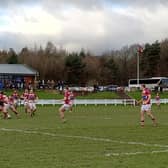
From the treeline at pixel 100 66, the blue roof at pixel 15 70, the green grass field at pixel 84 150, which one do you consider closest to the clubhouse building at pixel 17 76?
the blue roof at pixel 15 70

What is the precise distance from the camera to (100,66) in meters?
133

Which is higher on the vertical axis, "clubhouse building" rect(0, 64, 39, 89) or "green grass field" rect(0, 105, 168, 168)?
"clubhouse building" rect(0, 64, 39, 89)

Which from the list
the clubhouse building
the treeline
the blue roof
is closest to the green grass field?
the clubhouse building

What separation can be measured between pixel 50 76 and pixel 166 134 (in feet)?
359

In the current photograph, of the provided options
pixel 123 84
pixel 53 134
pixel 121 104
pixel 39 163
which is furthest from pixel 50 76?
pixel 39 163

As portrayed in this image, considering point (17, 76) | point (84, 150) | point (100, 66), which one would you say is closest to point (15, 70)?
point (17, 76)

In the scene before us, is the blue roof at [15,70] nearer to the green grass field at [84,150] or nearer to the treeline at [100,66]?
the treeline at [100,66]

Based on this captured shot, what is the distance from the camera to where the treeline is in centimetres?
12394

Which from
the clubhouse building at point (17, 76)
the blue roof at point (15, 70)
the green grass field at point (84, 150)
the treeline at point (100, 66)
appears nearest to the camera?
the green grass field at point (84, 150)

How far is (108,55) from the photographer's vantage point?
472 feet

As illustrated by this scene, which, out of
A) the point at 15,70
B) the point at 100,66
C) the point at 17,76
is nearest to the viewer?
the point at 17,76

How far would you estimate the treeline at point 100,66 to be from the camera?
123938 millimetres

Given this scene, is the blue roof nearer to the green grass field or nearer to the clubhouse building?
the clubhouse building

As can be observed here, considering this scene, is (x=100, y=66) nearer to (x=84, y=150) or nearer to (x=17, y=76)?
(x=17, y=76)
